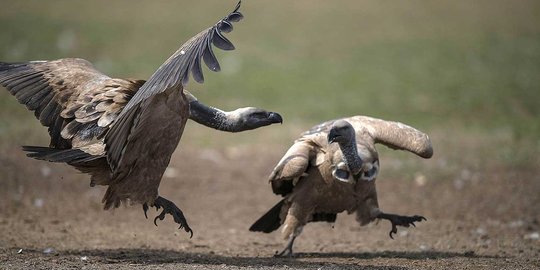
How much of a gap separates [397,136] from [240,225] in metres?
2.27

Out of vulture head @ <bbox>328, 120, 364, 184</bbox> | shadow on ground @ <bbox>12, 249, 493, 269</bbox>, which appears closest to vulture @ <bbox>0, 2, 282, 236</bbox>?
shadow on ground @ <bbox>12, 249, 493, 269</bbox>

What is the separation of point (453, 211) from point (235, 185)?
9.13ft

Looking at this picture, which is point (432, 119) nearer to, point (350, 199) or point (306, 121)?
point (306, 121)

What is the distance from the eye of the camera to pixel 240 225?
8.95 m

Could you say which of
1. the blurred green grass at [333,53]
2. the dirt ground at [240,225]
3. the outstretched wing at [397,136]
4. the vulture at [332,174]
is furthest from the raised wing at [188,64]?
the blurred green grass at [333,53]

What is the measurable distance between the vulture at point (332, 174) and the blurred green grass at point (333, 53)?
4.82m

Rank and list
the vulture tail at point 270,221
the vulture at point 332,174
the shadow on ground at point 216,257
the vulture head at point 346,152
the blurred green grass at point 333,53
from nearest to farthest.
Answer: the shadow on ground at point 216,257 → the vulture head at point 346,152 → the vulture at point 332,174 → the vulture tail at point 270,221 → the blurred green grass at point 333,53

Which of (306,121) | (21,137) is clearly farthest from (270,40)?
(21,137)

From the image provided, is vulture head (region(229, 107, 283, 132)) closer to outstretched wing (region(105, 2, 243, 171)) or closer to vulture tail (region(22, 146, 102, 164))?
outstretched wing (region(105, 2, 243, 171))

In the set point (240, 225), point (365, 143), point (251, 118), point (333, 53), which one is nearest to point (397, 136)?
point (365, 143)

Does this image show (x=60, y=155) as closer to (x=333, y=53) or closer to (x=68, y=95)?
(x=68, y=95)

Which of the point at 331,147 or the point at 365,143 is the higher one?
the point at 365,143

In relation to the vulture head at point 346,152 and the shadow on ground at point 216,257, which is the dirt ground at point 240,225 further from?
the vulture head at point 346,152

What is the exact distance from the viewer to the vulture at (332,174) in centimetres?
706
